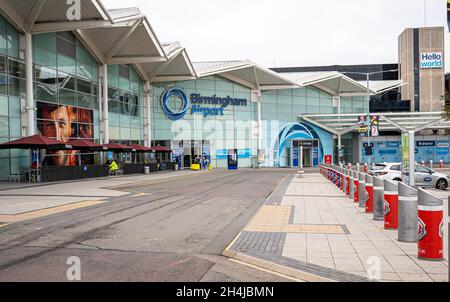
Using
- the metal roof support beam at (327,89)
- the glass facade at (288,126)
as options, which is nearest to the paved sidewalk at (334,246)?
the glass facade at (288,126)

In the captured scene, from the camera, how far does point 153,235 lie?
10.2m

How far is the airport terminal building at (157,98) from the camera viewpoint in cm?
3077

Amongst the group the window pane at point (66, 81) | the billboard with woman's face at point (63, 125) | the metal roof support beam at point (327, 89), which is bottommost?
the billboard with woman's face at point (63, 125)

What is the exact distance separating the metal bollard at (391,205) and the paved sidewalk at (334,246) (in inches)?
11.1

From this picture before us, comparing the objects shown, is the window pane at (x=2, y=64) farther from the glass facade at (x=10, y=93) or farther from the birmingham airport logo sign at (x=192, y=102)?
the birmingham airport logo sign at (x=192, y=102)

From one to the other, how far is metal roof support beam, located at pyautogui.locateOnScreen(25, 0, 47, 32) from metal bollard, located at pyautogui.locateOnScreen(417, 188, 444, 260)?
27786mm

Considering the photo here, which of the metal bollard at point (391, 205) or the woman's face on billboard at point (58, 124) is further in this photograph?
the woman's face on billboard at point (58, 124)

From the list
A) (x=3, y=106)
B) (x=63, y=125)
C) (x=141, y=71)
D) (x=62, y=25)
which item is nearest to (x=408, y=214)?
(x=3, y=106)

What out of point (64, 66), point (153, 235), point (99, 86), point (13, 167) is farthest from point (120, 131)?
point (153, 235)

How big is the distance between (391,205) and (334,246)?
2.53 m

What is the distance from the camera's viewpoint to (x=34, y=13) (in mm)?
29750

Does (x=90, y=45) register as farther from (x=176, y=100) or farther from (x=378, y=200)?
(x=378, y=200)

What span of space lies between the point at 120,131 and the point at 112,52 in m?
8.56
